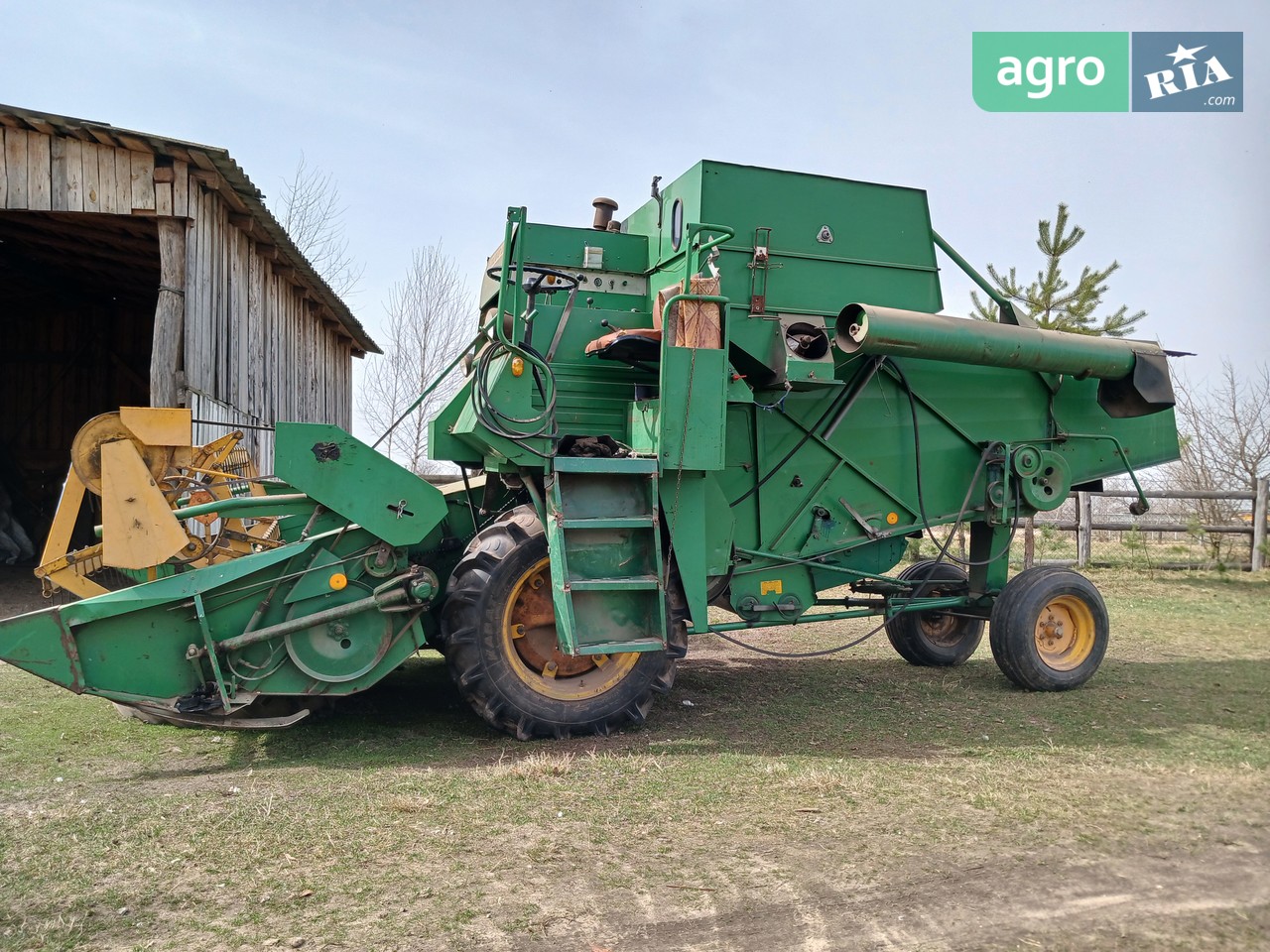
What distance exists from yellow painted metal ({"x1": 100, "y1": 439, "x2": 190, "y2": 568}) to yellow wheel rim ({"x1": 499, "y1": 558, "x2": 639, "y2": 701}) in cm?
197

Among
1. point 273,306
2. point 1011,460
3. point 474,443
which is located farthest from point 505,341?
point 273,306

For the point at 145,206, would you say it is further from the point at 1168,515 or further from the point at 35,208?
the point at 1168,515

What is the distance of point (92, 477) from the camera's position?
598 centimetres

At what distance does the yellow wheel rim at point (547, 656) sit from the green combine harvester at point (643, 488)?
0.06ft

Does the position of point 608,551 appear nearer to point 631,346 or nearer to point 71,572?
point 631,346

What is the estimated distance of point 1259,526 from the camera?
15.7 metres

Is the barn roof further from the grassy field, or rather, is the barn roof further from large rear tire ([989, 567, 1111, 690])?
large rear tire ([989, 567, 1111, 690])

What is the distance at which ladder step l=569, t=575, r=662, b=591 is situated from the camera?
5.58 meters

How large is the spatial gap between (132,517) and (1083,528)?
14447 mm

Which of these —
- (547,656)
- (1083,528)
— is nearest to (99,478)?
(547,656)

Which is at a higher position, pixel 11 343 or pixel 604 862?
pixel 11 343

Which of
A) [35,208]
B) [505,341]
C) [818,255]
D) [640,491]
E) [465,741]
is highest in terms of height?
[35,208]

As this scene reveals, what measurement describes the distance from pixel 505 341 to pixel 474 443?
0.77m

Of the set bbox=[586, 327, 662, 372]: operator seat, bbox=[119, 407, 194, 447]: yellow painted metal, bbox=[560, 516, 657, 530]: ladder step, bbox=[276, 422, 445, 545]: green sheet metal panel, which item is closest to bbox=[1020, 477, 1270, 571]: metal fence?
bbox=[586, 327, 662, 372]: operator seat
